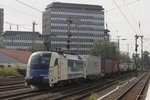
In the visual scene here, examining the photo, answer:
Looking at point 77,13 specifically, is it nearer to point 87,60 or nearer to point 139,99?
point 87,60

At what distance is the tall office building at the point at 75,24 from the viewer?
149 m

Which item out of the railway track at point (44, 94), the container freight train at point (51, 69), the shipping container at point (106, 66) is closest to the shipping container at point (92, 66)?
the shipping container at point (106, 66)

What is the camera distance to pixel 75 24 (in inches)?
6088

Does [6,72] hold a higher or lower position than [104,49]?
lower

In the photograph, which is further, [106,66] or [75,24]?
[75,24]

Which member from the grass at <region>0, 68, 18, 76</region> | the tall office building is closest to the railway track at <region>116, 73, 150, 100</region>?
the grass at <region>0, 68, 18, 76</region>

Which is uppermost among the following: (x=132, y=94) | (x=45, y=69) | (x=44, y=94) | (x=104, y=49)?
(x=104, y=49)

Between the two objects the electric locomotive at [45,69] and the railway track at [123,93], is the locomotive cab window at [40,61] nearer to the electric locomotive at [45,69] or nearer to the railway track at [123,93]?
the electric locomotive at [45,69]

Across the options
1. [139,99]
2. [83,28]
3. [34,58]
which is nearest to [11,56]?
[34,58]

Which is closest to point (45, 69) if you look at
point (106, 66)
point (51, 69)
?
point (51, 69)

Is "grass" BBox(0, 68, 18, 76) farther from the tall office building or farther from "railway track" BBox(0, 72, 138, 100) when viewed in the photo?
the tall office building

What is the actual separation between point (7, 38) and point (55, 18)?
34.2 metres

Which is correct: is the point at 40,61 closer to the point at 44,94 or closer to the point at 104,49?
the point at 44,94

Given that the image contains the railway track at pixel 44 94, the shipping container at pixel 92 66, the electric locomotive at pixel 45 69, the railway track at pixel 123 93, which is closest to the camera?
the railway track at pixel 44 94
